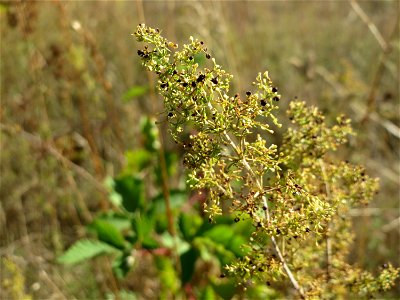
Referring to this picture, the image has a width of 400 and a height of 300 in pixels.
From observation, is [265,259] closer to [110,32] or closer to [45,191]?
[45,191]

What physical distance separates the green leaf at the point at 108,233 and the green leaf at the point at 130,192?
15 cm

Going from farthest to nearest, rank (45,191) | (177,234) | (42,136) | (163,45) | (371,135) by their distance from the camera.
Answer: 1. (371,135)
2. (45,191)
3. (42,136)
4. (177,234)
5. (163,45)

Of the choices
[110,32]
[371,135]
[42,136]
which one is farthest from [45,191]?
[110,32]

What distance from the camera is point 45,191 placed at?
12.2 ft

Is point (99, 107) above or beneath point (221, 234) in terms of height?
above

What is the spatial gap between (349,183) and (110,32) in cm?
564

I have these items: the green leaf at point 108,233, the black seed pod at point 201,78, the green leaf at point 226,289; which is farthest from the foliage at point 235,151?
the green leaf at point 108,233

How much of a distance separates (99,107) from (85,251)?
3474 mm

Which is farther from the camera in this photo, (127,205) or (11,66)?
(11,66)

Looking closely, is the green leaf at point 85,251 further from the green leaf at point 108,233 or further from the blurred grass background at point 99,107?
the blurred grass background at point 99,107

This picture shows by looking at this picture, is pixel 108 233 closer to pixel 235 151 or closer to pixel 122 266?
pixel 122 266

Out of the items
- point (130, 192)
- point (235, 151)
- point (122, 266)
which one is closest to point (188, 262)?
point (122, 266)

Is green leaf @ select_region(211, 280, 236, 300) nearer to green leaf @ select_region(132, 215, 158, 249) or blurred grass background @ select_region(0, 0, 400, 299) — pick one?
green leaf @ select_region(132, 215, 158, 249)

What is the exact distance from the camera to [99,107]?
5.38m
